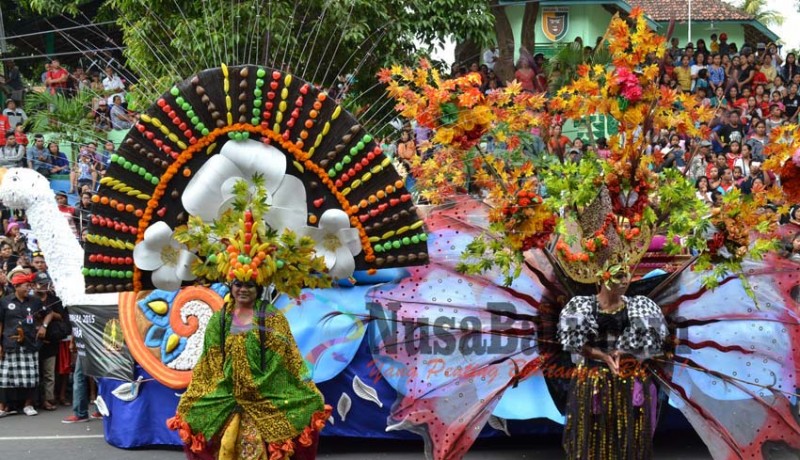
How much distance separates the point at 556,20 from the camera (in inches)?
1001

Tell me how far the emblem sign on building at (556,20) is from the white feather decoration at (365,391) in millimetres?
18677

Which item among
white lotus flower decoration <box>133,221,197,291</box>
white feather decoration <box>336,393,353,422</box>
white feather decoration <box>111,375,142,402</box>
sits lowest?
white feather decoration <box>336,393,353,422</box>

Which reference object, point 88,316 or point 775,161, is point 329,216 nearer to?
point 775,161

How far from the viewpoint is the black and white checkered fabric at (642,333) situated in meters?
5.75

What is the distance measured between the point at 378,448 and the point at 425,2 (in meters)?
5.98

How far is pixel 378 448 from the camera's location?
8.46 metres

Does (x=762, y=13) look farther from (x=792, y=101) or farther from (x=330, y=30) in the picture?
(x=330, y=30)

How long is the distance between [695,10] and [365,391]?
79.2ft

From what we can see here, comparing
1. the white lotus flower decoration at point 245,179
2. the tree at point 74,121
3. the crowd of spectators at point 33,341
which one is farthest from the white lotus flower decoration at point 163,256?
the crowd of spectators at point 33,341

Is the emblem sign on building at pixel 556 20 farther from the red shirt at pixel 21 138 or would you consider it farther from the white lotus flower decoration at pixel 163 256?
the white lotus flower decoration at pixel 163 256

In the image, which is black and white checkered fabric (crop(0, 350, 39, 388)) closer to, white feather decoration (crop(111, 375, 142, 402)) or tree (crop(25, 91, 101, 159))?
tree (crop(25, 91, 101, 159))

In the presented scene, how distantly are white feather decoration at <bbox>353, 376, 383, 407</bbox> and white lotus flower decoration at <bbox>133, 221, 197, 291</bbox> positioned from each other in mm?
2241

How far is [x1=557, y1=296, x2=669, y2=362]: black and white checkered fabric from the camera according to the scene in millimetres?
5754

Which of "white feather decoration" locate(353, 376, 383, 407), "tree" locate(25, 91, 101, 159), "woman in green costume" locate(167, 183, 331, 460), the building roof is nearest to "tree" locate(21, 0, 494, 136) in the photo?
"tree" locate(25, 91, 101, 159)
